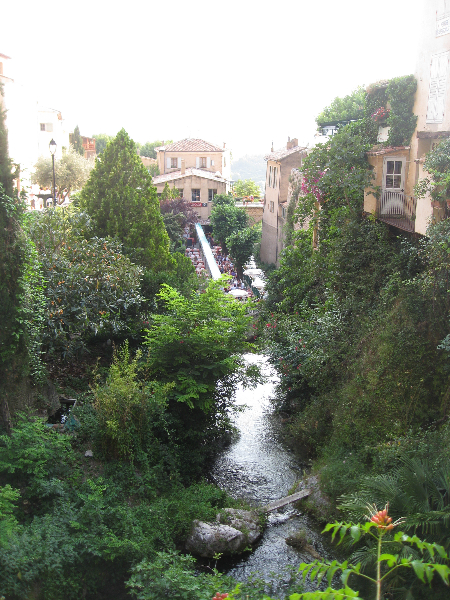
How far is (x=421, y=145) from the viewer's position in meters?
14.4

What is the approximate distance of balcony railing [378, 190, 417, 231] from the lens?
1593cm

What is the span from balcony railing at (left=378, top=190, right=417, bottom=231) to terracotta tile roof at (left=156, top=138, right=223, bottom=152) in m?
47.4

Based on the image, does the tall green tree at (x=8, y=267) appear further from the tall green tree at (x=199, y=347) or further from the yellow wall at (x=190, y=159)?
the yellow wall at (x=190, y=159)

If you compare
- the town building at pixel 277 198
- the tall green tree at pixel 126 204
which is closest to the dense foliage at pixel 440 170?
the tall green tree at pixel 126 204

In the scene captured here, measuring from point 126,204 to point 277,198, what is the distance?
23.8m

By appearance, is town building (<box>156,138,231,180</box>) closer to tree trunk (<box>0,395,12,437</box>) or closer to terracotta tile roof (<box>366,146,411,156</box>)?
terracotta tile roof (<box>366,146,411,156</box>)

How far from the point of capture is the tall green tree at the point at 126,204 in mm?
19984

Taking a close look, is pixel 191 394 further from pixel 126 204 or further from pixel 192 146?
pixel 192 146

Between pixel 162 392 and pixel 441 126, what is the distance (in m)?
9.57

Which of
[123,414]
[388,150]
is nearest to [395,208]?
[388,150]

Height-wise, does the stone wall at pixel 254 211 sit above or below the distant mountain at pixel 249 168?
below

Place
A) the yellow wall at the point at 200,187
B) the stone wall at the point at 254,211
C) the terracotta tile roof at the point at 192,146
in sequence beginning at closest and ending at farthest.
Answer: the yellow wall at the point at 200,187, the stone wall at the point at 254,211, the terracotta tile roof at the point at 192,146

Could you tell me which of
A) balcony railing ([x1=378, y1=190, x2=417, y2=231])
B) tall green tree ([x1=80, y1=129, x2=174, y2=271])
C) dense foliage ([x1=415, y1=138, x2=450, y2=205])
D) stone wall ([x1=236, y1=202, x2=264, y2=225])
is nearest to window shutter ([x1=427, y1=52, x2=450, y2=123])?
dense foliage ([x1=415, y1=138, x2=450, y2=205])

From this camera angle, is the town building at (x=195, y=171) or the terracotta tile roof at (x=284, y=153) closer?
the terracotta tile roof at (x=284, y=153)
